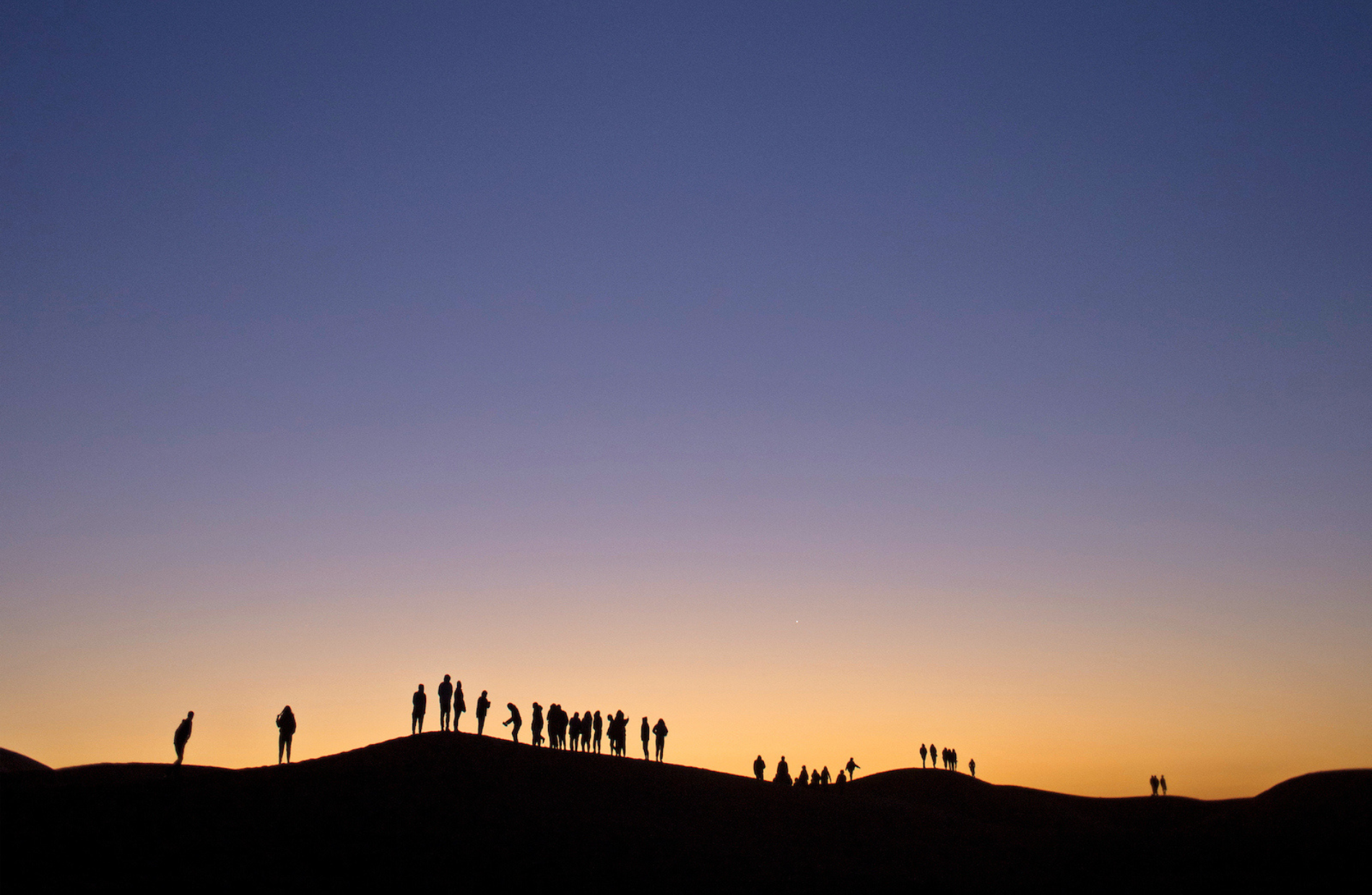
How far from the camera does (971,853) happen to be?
2817cm

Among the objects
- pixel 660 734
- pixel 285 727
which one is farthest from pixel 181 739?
pixel 660 734

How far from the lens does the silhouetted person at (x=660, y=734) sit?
36.3 meters

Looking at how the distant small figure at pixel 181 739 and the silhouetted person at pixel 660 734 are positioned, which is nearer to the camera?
the distant small figure at pixel 181 739

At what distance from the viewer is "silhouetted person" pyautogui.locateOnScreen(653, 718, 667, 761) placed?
3631 centimetres

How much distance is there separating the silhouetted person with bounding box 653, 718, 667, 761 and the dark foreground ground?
10.00 feet

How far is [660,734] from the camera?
36.5 metres

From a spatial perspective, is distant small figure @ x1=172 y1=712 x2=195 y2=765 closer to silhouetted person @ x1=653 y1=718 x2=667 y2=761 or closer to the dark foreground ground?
the dark foreground ground

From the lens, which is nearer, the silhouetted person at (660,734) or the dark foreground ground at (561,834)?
the dark foreground ground at (561,834)

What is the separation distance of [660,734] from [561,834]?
14.3 meters

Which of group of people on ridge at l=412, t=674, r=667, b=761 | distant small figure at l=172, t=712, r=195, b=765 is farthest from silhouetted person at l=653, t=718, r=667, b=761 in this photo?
distant small figure at l=172, t=712, r=195, b=765

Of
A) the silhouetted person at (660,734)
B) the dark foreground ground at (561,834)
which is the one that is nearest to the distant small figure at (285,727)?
the dark foreground ground at (561,834)

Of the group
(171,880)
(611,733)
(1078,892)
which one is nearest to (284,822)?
(171,880)

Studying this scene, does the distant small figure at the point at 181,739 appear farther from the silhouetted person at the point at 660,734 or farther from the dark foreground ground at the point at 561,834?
the silhouetted person at the point at 660,734

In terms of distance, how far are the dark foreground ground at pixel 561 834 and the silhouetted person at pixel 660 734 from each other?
305cm
